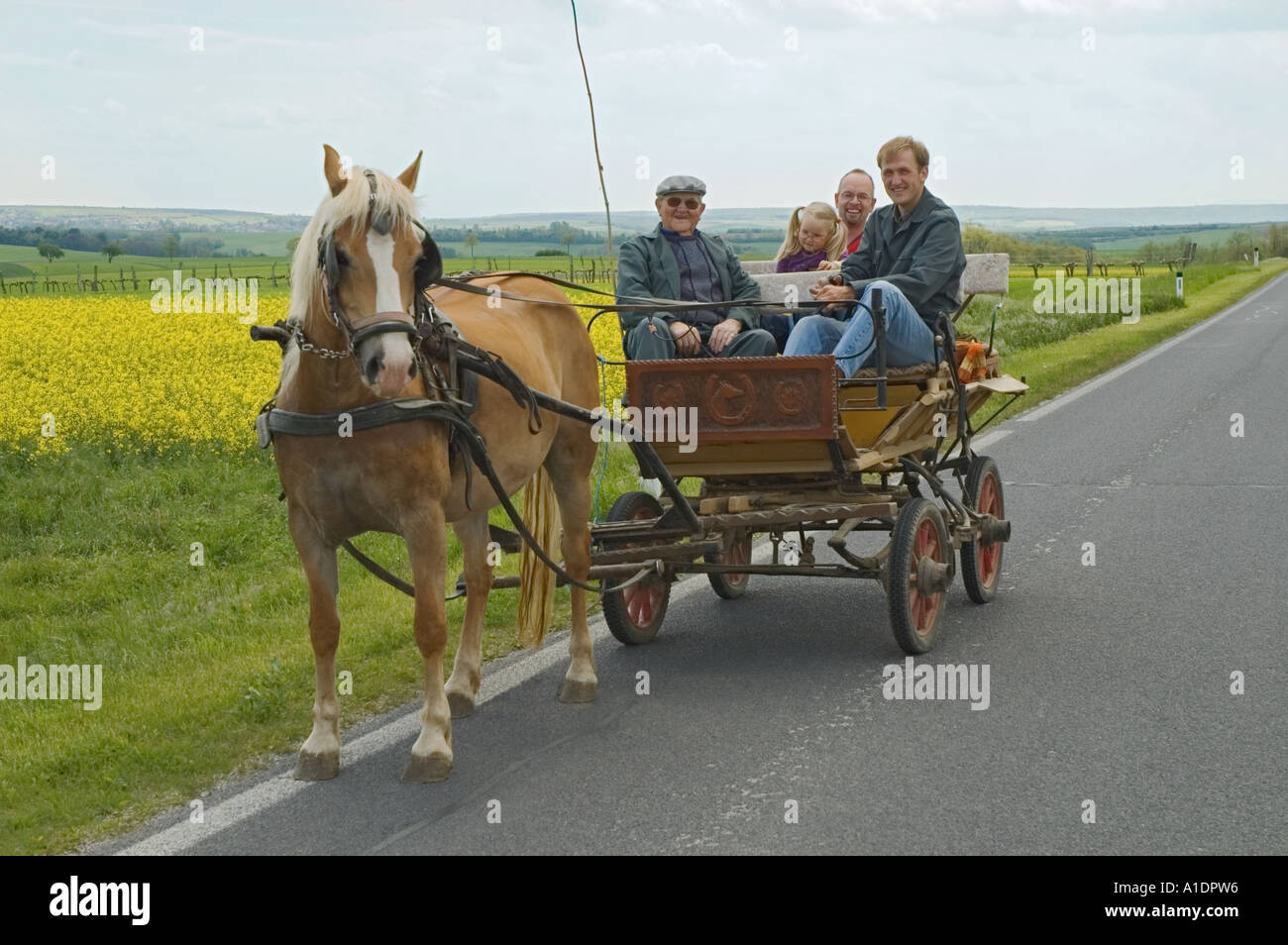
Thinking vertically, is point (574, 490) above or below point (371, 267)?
below

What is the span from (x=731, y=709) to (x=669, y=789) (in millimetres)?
1056

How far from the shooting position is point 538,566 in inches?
273

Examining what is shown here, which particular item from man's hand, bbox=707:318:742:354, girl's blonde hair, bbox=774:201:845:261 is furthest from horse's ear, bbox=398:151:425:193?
girl's blonde hair, bbox=774:201:845:261

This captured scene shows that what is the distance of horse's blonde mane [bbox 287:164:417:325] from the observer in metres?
4.93

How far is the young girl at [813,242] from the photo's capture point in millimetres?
8844

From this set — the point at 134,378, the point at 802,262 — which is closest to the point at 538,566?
the point at 802,262

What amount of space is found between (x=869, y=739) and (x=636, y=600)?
1.95m

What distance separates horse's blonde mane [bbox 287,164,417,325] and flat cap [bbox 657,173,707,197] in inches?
101

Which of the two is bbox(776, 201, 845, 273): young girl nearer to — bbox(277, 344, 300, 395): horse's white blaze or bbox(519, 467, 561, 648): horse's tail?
bbox(519, 467, 561, 648): horse's tail

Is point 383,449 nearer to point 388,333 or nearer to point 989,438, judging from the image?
point 388,333

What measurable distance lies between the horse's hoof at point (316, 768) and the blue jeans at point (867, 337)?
127 inches

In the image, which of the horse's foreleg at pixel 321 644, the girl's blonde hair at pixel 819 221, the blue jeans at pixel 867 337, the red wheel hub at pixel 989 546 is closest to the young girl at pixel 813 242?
the girl's blonde hair at pixel 819 221

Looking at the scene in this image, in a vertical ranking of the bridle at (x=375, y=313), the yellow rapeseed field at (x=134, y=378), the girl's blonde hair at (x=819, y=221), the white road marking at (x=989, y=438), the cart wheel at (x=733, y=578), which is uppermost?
the girl's blonde hair at (x=819, y=221)

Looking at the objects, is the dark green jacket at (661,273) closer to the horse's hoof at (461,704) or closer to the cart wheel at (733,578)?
the cart wheel at (733,578)
